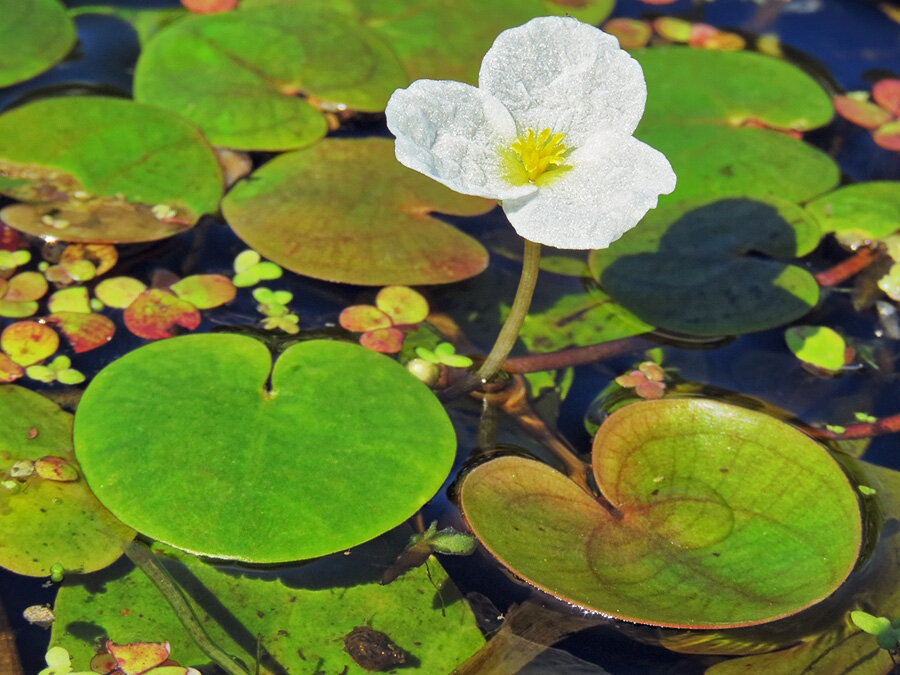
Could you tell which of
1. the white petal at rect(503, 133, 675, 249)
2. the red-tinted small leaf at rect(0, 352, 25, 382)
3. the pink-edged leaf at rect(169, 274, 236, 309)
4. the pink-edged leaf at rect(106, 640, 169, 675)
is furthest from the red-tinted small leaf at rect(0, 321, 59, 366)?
the white petal at rect(503, 133, 675, 249)

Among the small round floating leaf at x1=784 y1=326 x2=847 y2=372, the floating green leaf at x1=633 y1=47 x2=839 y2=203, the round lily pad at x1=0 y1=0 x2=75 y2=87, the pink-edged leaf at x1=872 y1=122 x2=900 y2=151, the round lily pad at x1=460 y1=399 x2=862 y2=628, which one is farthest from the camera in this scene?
the pink-edged leaf at x1=872 y1=122 x2=900 y2=151

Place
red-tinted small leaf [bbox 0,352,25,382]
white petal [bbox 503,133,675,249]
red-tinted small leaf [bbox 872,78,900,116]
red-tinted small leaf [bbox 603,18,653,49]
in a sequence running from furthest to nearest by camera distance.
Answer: red-tinted small leaf [bbox 603,18,653,49], red-tinted small leaf [bbox 872,78,900,116], red-tinted small leaf [bbox 0,352,25,382], white petal [bbox 503,133,675,249]

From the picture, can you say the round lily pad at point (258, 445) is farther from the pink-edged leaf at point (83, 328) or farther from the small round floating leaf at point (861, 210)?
the small round floating leaf at point (861, 210)

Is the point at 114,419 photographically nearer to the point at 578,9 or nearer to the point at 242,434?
the point at 242,434

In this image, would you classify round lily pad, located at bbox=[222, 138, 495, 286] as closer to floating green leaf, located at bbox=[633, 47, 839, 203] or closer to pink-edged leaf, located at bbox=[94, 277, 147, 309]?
pink-edged leaf, located at bbox=[94, 277, 147, 309]

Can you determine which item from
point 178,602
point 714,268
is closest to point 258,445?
point 178,602

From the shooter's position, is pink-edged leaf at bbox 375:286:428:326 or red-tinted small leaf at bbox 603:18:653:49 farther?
red-tinted small leaf at bbox 603:18:653:49
